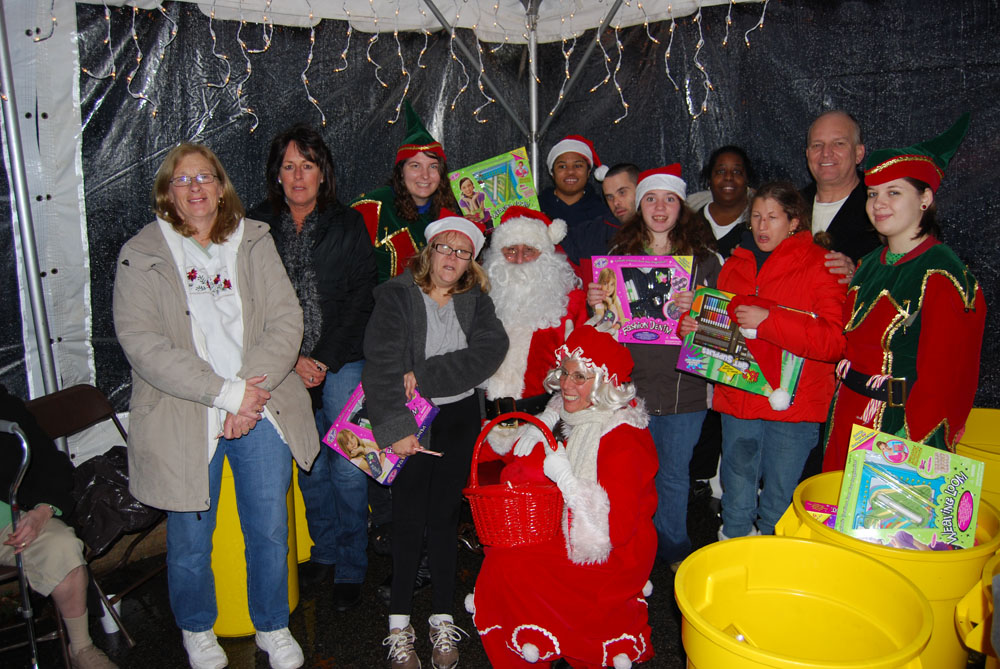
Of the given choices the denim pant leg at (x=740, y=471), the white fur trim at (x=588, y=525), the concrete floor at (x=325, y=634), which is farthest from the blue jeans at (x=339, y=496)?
the denim pant leg at (x=740, y=471)

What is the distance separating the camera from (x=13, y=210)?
3523 millimetres

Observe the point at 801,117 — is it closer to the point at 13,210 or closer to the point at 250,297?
the point at 250,297

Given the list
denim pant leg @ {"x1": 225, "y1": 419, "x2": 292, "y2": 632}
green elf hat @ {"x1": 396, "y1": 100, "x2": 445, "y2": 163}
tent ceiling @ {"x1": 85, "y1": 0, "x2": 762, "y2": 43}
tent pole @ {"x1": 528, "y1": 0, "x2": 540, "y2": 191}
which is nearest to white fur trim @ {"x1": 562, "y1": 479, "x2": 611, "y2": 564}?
denim pant leg @ {"x1": 225, "y1": 419, "x2": 292, "y2": 632}

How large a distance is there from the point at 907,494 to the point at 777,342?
1047 millimetres

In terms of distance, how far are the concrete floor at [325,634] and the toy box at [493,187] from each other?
2082 mm

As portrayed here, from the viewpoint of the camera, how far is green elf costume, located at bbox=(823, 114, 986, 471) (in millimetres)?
2473

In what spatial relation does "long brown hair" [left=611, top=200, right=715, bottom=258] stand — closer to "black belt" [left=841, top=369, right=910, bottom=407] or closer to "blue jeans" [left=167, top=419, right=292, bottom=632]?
"black belt" [left=841, top=369, right=910, bottom=407]

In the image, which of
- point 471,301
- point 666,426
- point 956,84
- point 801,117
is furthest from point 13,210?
point 956,84

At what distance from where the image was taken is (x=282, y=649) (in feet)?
10.1

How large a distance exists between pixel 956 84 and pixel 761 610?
323 cm

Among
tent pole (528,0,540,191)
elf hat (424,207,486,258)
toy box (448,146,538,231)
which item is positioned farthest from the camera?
tent pole (528,0,540,191)

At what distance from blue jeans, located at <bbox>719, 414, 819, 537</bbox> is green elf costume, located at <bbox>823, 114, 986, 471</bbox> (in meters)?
0.44

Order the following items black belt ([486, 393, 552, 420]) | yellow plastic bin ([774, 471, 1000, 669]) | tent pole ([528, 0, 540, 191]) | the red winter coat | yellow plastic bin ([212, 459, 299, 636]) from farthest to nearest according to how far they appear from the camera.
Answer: tent pole ([528, 0, 540, 191])
black belt ([486, 393, 552, 420])
yellow plastic bin ([212, 459, 299, 636])
the red winter coat
yellow plastic bin ([774, 471, 1000, 669])

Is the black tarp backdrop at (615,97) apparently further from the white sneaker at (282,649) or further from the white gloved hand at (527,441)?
the white gloved hand at (527,441)
